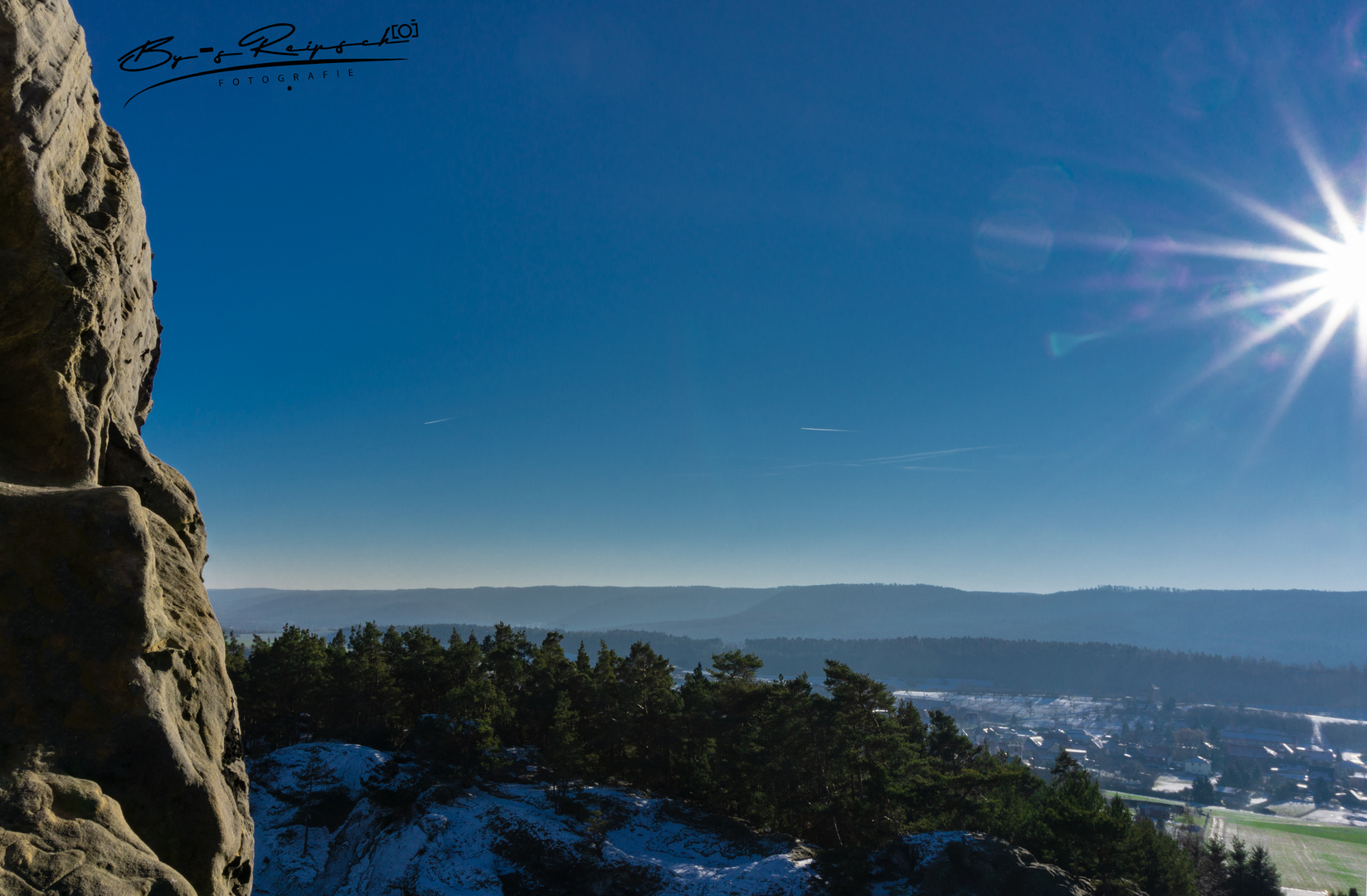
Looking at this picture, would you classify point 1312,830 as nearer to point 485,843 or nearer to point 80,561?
point 485,843

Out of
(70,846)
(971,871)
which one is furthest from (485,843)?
(70,846)

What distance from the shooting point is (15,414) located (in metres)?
10.4

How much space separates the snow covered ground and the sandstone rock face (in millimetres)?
31713

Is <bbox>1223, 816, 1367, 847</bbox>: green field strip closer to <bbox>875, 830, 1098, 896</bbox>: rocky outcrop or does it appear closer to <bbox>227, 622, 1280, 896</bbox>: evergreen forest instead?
<bbox>227, 622, 1280, 896</bbox>: evergreen forest

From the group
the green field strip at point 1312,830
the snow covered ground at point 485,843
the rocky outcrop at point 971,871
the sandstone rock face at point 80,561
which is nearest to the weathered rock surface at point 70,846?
the sandstone rock face at point 80,561

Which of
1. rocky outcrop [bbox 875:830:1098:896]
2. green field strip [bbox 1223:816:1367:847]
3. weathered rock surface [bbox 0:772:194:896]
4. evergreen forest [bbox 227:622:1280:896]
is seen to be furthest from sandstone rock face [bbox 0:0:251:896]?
green field strip [bbox 1223:816:1367:847]

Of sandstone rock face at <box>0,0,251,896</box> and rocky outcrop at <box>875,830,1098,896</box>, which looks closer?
sandstone rock face at <box>0,0,251,896</box>

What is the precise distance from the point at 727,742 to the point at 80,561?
46840 mm

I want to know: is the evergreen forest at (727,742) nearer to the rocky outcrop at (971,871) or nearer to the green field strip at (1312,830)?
the rocky outcrop at (971,871)

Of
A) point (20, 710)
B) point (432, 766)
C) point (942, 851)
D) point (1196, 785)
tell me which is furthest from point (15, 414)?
point (1196, 785)

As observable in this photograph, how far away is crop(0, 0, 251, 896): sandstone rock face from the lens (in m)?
8.99

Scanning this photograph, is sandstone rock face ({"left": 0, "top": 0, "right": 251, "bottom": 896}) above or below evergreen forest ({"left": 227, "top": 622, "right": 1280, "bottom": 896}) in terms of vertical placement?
above

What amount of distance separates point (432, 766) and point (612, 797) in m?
15.8

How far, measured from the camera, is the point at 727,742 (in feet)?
160
